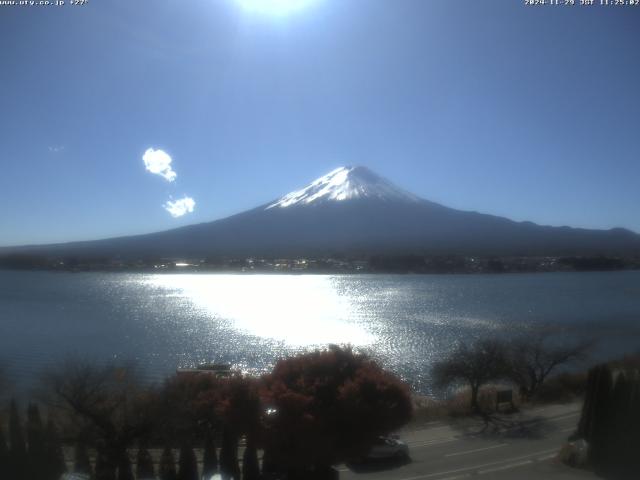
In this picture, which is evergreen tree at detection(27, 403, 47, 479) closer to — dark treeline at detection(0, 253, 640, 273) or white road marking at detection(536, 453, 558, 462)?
white road marking at detection(536, 453, 558, 462)

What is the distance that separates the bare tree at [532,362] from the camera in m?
10.4

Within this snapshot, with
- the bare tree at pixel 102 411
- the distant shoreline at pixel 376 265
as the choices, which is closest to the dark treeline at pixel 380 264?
the distant shoreline at pixel 376 265

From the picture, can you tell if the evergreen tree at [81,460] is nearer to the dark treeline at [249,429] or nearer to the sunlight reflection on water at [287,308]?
the dark treeline at [249,429]

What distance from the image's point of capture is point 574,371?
1232 centimetres

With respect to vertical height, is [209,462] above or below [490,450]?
above

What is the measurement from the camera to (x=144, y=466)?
18.2 feet

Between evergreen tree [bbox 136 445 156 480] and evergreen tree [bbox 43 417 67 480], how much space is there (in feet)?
2.18

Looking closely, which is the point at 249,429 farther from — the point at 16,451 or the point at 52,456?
the point at 16,451

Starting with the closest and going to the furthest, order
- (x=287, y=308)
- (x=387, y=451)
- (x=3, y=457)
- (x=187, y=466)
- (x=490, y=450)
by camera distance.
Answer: (x=3, y=457)
(x=187, y=466)
(x=387, y=451)
(x=490, y=450)
(x=287, y=308)

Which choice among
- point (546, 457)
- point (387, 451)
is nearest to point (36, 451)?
point (387, 451)

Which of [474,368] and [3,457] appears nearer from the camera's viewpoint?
[3,457]

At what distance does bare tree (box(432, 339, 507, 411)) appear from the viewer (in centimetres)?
996

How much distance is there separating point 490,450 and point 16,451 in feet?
14.4

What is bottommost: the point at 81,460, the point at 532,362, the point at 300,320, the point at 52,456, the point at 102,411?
the point at 300,320
